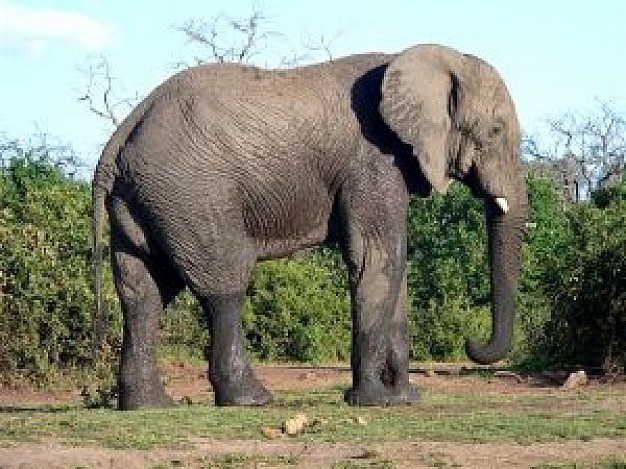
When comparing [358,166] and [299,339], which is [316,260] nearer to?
[299,339]

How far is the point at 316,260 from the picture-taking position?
25.6 m

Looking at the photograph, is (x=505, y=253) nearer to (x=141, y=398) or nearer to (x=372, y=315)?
(x=372, y=315)

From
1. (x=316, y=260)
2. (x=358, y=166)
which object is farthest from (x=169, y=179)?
(x=316, y=260)

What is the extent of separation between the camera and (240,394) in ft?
35.6

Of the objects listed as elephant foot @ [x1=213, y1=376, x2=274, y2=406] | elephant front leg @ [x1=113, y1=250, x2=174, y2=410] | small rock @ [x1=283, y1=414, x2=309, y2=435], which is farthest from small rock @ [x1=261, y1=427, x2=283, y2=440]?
elephant front leg @ [x1=113, y1=250, x2=174, y2=410]

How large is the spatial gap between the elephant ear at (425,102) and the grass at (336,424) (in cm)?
180

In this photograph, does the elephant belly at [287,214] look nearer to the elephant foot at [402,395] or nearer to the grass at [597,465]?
the elephant foot at [402,395]

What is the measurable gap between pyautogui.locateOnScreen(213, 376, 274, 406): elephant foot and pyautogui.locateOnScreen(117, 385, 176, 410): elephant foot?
19.6 inches

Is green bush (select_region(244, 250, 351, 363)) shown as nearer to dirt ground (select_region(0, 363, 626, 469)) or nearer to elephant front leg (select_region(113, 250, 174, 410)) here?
elephant front leg (select_region(113, 250, 174, 410))

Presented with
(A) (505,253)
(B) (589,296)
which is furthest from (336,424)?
(B) (589,296)

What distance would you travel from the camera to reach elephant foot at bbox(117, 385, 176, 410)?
Result: 440 inches

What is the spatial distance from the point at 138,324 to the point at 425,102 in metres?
2.67

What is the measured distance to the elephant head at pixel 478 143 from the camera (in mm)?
11109

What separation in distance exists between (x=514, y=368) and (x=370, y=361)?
23.0 feet
